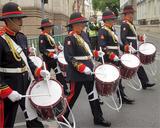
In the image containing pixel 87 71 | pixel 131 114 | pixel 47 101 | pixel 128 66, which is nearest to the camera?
pixel 47 101

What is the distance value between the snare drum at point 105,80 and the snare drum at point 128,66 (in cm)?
128

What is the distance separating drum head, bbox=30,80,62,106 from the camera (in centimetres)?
578

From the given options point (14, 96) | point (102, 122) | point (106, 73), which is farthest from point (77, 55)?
point (14, 96)

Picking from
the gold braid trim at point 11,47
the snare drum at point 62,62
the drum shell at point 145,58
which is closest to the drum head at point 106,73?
the gold braid trim at point 11,47

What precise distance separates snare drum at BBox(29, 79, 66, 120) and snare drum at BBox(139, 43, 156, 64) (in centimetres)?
457

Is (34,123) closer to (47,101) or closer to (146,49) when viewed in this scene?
(47,101)

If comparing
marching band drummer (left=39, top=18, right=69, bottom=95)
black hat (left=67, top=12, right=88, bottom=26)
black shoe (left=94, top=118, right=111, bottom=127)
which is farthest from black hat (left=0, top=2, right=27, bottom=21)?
marching band drummer (left=39, top=18, right=69, bottom=95)

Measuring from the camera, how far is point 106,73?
746 centimetres

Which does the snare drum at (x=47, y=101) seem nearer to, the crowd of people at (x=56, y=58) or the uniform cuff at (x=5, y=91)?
the crowd of people at (x=56, y=58)

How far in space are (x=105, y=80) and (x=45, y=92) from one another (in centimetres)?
167

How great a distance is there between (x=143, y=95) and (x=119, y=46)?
143 centimetres

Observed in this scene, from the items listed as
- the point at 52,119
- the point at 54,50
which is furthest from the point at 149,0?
the point at 52,119

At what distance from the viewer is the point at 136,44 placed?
1039 cm

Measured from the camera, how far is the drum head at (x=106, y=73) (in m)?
7.36
